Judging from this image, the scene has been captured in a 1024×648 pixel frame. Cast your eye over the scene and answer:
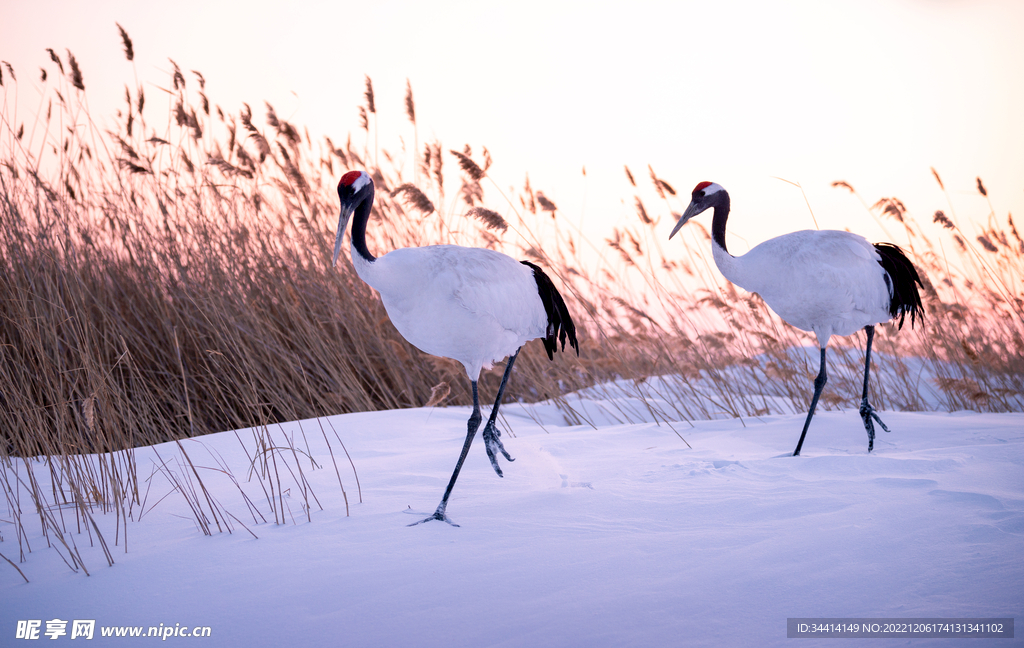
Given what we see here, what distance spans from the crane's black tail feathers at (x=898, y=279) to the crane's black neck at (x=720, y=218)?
2.98 ft

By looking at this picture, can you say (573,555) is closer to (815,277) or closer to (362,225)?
(362,225)

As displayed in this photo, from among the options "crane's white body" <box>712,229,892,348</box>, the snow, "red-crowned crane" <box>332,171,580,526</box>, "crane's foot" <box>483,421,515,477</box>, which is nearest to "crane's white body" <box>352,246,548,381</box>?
"red-crowned crane" <box>332,171,580,526</box>

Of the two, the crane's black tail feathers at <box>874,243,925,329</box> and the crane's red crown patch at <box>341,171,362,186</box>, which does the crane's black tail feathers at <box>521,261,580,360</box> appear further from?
the crane's black tail feathers at <box>874,243,925,329</box>

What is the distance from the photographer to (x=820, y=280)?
11.2 ft

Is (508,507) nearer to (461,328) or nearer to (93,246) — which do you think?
(461,328)

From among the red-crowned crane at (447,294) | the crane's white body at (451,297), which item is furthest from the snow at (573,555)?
the crane's white body at (451,297)

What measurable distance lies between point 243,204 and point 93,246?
1080 mm

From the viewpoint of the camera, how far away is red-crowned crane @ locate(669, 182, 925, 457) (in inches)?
135

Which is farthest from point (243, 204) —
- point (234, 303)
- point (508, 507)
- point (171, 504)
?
point (508, 507)

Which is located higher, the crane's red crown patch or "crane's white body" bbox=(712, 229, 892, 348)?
the crane's red crown patch

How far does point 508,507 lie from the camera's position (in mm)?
2545

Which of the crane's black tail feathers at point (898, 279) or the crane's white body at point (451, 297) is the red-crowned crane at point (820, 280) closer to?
the crane's black tail feathers at point (898, 279)

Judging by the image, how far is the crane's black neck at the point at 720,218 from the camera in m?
3.73

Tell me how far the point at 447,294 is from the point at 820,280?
1.96 m
